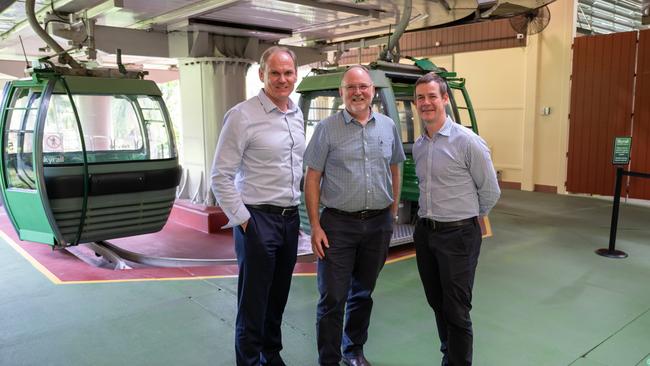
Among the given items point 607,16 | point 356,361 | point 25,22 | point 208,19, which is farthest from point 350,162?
point 607,16

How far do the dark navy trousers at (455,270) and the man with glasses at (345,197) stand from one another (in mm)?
296

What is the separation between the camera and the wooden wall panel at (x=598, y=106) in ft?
30.7

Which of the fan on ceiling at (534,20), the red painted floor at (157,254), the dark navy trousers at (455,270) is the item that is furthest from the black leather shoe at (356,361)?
the fan on ceiling at (534,20)

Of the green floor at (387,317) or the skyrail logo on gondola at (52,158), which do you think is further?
the skyrail logo on gondola at (52,158)

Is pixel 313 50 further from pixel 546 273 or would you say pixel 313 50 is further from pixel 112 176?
pixel 546 273

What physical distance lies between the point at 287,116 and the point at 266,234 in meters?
0.67

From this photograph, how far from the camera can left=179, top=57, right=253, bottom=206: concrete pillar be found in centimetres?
772

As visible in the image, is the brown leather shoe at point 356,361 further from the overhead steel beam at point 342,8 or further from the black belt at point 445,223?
the overhead steel beam at point 342,8

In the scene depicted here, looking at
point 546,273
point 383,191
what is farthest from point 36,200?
point 546,273

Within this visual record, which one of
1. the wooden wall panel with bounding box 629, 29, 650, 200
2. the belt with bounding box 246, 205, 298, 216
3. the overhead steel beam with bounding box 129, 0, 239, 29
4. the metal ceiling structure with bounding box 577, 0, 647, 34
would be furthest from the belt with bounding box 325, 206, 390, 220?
the metal ceiling structure with bounding box 577, 0, 647, 34

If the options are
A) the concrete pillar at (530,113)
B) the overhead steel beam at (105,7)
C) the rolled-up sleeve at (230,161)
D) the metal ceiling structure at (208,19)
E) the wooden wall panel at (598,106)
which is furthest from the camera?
the concrete pillar at (530,113)

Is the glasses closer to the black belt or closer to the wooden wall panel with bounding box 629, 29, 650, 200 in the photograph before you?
the black belt

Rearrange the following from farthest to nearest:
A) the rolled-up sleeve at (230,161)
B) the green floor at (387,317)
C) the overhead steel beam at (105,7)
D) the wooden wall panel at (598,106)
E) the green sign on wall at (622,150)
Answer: the wooden wall panel at (598,106), the green sign on wall at (622,150), the overhead steel beam at (105,7), the green floor at (387,317), the rolled-up sleeve at (230,161)

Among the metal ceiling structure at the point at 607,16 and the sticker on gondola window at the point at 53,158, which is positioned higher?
the metal ceiling structure at the point at 607,16
